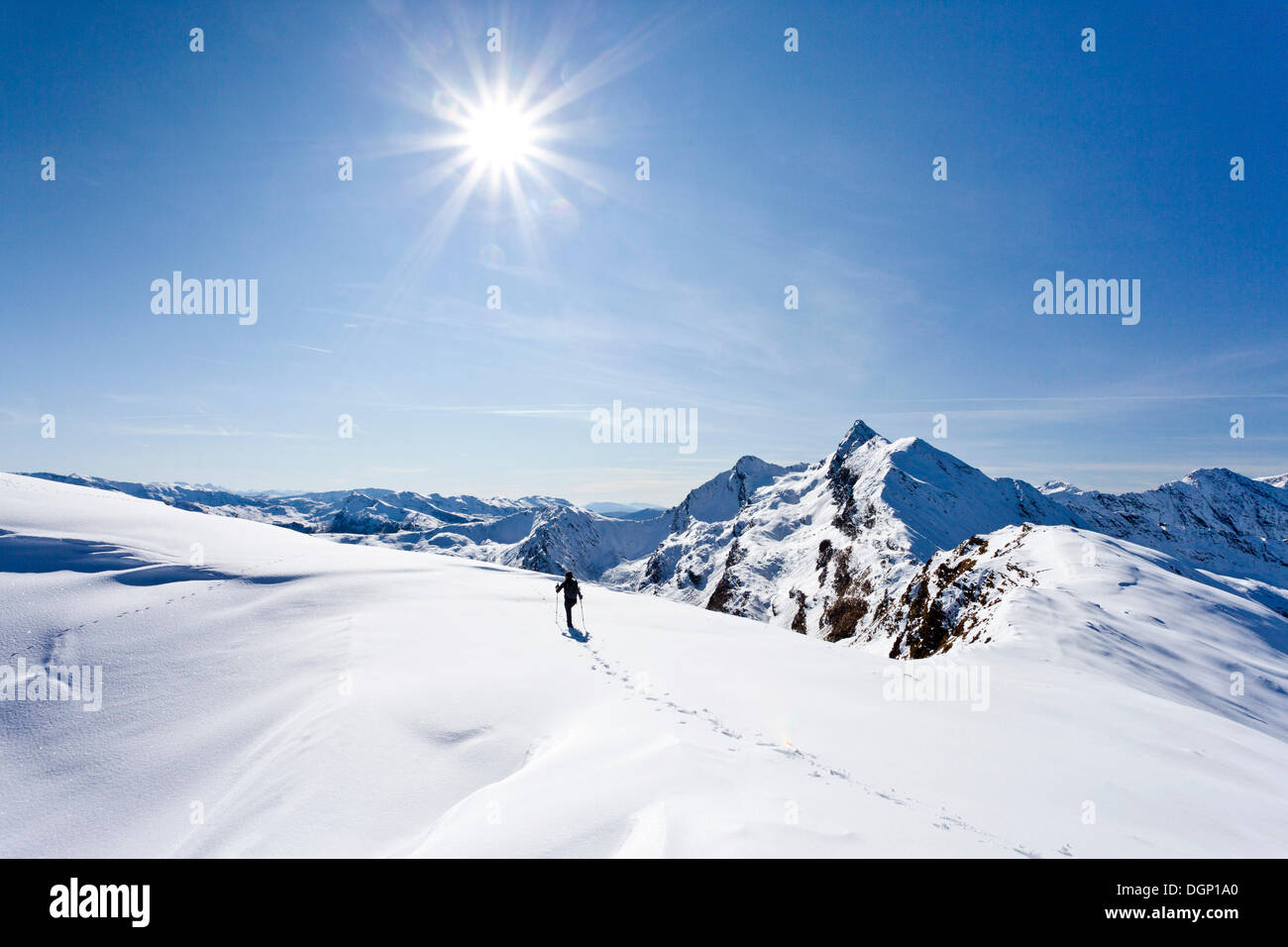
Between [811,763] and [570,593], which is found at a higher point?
[570,593]

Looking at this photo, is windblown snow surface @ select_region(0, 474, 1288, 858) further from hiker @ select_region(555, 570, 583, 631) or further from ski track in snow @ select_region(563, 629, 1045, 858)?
hiker @ select_region(555, 570, 583, 631)

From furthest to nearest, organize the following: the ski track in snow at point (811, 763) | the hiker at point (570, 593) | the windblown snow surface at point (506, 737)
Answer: the hiker at point (570, 593) < the ski track in snow at point (811, 763) < the windblown snow surface at point (506, 737)

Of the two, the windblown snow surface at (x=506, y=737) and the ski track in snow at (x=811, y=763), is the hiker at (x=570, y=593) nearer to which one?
the windblown snow surface at (x=506, y=737)

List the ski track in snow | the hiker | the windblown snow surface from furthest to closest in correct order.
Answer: the hiker < the ski track in snow < the windblown snow surface

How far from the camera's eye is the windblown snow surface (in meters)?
5.56

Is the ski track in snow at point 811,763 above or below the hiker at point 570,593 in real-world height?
below

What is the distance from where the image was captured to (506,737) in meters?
7.67

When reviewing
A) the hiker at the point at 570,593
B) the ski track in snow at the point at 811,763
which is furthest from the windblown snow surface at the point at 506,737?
the hiker at the point at 570,593

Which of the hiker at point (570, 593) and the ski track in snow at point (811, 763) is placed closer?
the ski track in snow at point (811, 763)

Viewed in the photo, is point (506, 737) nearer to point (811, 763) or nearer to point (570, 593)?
point (811, 763)

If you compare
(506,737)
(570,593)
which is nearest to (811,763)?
(506,737)

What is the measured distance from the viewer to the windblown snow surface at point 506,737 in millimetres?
5559

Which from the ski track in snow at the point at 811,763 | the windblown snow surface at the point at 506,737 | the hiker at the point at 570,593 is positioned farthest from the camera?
the hiker at the point at 570,593

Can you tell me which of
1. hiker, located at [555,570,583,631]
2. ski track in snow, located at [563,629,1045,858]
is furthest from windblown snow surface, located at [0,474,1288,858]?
hiker, located at [555,570,583,631]
